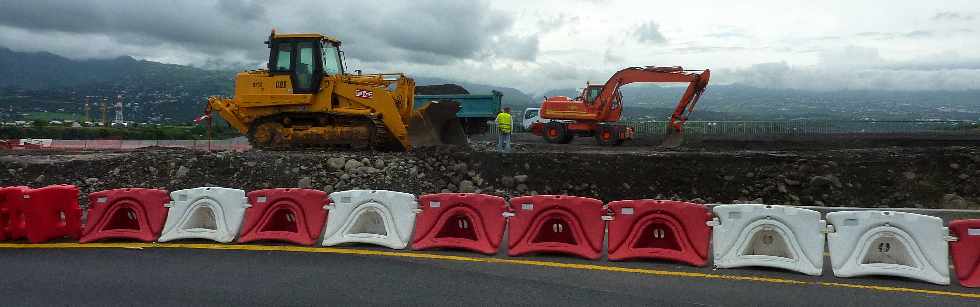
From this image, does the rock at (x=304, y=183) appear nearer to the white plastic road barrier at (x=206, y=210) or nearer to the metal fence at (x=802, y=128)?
the white plastic road barrier at (x=206, y=210)

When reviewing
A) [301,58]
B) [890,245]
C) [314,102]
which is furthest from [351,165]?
[890,245]

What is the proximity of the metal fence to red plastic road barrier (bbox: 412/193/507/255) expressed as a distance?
2628 centimetres

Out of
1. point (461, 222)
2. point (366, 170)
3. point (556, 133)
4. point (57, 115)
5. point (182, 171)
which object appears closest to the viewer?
point (461, 222)

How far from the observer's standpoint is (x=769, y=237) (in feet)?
24.6

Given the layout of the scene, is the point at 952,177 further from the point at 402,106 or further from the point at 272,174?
the point at 272,174

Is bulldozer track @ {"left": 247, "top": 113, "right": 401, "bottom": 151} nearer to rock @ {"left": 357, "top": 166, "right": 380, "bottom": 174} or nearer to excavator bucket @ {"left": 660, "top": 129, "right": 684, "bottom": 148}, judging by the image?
rock @ {"left": 357, "top": 166, "right": 380, "bottom": 174}

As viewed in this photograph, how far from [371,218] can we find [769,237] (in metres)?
4.30

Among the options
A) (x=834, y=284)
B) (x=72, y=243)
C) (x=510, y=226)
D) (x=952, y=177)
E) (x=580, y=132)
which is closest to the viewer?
(x=834, y=284)

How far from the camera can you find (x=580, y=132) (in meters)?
27.5

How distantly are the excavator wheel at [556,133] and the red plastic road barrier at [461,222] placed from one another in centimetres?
1985

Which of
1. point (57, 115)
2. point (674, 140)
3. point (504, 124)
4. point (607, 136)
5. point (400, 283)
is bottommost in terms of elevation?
point (400, 283)

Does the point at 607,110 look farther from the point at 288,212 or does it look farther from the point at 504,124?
the point at 288,212

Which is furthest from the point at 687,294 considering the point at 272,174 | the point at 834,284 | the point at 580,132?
the point at 580,132

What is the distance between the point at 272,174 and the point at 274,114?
3.29 m
